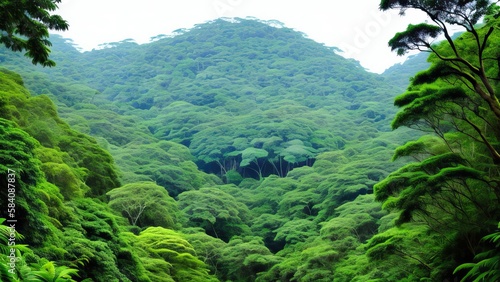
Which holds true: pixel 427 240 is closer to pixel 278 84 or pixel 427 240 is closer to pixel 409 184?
pixel 409 184

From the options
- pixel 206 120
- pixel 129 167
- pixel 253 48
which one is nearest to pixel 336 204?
pixel 129 167

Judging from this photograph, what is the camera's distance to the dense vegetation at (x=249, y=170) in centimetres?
1194

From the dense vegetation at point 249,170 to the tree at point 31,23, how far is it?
190 centimetres

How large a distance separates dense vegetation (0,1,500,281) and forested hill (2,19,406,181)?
0.34 metres

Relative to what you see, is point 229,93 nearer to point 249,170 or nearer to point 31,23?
point 249,170

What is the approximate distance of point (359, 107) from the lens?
74688 mm

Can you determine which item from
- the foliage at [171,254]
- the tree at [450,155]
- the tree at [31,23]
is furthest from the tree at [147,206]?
the tree at [450,155]

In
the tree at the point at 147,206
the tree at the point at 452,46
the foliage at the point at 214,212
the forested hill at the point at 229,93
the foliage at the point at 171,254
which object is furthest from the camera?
the forested hill at the point at 229,93

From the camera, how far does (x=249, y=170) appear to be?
57.6 m

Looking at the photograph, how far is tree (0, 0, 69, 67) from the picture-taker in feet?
33.4

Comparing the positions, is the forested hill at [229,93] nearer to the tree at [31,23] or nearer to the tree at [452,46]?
the tree at [31,23]

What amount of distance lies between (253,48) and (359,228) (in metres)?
80.2

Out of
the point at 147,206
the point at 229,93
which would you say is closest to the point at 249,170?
the point at 229,93

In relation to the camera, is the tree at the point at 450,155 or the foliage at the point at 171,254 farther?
the foliage at the point at 171,254
